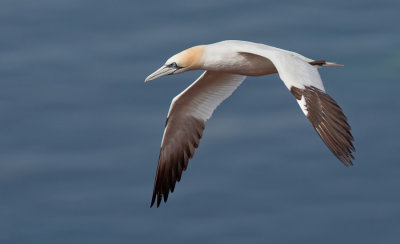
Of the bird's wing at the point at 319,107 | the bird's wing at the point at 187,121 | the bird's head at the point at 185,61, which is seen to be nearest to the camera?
the bird's wing at the point at 319,107

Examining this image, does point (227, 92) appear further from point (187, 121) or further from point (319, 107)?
point (319, 107)

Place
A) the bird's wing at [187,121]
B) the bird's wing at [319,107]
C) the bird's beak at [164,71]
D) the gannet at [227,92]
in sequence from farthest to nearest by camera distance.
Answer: the bird's wing at [187,121] < the bird's beak at [164,71] < the gannet at [227,92] < the bird's wing at [319,107]

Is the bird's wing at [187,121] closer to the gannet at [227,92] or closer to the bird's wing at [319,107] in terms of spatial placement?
the gannet at [227,92]

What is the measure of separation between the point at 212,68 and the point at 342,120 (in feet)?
7.04

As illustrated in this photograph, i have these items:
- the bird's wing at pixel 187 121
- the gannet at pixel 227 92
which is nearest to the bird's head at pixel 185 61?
the gannet at pixel 227 92

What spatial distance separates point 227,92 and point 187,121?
60cm

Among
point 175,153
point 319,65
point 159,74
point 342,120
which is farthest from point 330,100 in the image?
point 175,153

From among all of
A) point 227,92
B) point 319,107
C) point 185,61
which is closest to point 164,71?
point 185,61

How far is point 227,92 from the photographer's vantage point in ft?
47.3

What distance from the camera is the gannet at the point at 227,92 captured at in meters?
11.4

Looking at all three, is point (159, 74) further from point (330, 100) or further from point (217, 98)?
point (330, 100)

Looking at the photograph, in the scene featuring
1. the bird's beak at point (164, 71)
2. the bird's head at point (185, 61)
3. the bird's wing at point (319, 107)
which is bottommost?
the bird's wing at point (319, 107)

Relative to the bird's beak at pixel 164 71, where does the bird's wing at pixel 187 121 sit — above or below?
below

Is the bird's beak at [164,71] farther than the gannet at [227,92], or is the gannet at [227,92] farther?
the bird's beak at [164,71]
